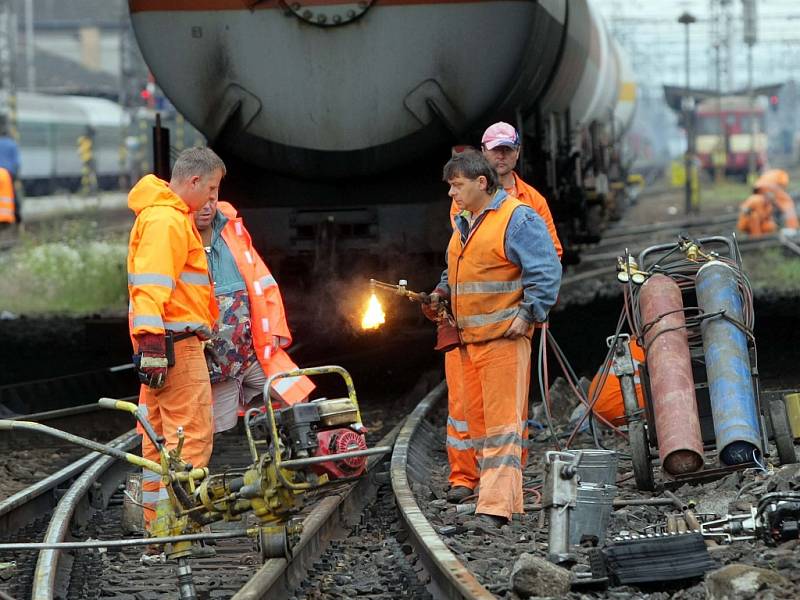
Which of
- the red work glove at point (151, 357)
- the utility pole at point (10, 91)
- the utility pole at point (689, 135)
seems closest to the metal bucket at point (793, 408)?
the red work glove at point (151, 357)

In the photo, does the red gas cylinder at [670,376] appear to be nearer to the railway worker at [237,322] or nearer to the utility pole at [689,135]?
the railway worker at [237,322]

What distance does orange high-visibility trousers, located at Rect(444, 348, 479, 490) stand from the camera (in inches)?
285

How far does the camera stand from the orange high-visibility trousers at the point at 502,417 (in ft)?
21.5

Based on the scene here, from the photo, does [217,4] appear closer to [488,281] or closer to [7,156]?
[488,281]

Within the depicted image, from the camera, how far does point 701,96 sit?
125 ft

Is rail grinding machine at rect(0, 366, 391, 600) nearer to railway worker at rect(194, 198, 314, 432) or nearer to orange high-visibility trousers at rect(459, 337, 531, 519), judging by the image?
railway worker at rect(194, 198, 314, 432)

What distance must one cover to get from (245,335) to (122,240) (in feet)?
57.7

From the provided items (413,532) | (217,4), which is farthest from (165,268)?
(217,4)

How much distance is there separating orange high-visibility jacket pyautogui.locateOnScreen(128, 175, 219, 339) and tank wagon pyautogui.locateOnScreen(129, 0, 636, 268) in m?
3.63

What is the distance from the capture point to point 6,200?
53.7ft

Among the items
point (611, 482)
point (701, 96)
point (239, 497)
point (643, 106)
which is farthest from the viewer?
point (643, 106)

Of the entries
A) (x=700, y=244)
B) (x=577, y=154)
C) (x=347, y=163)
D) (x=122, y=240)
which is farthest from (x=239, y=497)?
(x=122, y=240)

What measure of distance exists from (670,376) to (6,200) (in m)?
11.4

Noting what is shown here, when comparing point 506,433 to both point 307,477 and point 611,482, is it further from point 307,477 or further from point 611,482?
point 307,477
